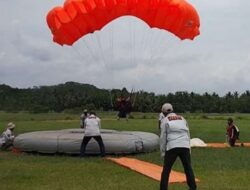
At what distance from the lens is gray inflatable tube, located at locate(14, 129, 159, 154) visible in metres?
16.2

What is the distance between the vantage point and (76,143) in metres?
16.3

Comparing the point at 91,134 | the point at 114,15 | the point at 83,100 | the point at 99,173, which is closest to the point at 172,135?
the point at 99,173

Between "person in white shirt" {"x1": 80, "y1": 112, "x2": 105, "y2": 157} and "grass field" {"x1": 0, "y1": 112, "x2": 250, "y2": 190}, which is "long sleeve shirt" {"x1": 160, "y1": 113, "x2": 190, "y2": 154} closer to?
"grass field" {"x1": 0, "y1": 112, "x2": 250, "y2": 190}

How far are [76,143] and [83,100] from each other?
180 ft

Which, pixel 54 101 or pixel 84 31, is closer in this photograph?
pixel 84 31

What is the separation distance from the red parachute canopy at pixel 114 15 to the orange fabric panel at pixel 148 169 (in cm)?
531

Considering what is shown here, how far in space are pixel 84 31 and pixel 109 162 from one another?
5930 millimetres

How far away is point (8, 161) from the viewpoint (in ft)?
47.9

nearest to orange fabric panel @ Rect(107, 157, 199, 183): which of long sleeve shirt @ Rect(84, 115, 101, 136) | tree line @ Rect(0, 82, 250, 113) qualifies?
long sleeve shirt @ Rect(84, 115, 101, 136)

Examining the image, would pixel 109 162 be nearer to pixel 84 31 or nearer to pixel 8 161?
pixel 8 161

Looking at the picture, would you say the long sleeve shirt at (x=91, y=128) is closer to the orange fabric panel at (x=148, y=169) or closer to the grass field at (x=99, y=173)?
the grass field at (x=99, y=173)

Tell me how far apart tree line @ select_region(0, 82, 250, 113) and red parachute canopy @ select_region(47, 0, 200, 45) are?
4637cm

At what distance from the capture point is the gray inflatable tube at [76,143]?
53.1ft

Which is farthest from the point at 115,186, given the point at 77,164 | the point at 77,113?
the point at 77,113
